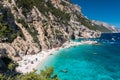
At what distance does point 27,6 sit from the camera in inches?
6161

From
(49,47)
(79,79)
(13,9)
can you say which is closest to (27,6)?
(13,9)

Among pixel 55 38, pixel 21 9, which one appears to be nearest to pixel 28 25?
pixel 21 9

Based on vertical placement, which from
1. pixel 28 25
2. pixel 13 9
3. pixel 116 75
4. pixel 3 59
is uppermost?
pixel 13 9

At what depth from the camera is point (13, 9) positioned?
136375mm

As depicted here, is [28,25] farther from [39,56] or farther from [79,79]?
[79,79]

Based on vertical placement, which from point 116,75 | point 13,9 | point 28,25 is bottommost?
point 116,75

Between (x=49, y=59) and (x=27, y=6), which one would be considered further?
(x=27, y=6)

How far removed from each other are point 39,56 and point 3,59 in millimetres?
34881

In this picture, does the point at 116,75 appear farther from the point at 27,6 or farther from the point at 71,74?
the point at 27,6

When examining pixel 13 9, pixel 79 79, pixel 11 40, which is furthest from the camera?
pixel 13 9

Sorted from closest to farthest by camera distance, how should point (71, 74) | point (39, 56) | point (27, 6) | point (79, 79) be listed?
point (79, 79)
point (71, 74)
point (39, 56)
point (27, 6)

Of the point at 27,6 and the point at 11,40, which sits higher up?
the point at 27,6

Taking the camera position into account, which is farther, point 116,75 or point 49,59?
point 49,59

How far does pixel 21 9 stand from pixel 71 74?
77515 millimetres
